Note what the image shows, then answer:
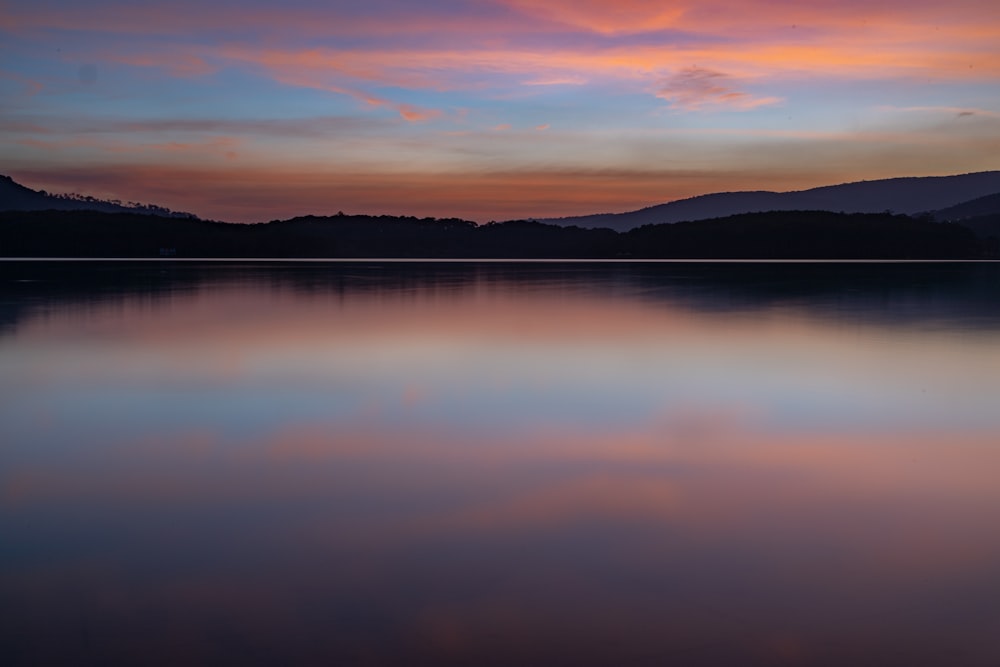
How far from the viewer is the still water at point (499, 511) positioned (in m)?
4.27

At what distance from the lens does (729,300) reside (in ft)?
107

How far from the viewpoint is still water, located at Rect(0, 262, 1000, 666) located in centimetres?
427

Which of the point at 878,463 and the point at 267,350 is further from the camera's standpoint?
the point at 267,350

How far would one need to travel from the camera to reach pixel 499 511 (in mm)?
6297

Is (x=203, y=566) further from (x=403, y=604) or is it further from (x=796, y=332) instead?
(x=796, y=332)

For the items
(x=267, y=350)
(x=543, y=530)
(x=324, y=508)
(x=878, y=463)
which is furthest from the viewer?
(x=267, y=350)

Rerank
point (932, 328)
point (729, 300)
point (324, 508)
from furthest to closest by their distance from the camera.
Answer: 1. point (729, 300)
2. point (932, 328)
3. point (324, 508)

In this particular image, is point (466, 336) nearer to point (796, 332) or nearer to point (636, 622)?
point (796, 332)

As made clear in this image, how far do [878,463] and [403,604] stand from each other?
5037mm

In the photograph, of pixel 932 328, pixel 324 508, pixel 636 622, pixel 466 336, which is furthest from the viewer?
pixel 932 328

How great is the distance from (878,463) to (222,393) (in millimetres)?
7895

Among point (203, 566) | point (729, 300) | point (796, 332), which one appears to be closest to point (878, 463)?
point (203, 566)

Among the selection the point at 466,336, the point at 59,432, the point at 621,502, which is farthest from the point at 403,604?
the point at 466,336

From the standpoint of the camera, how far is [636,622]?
440 cm
